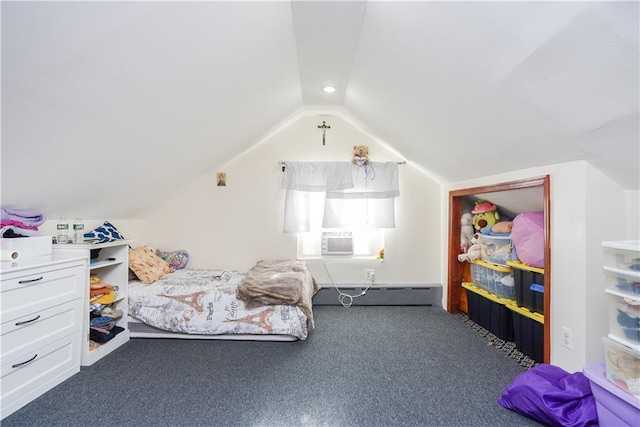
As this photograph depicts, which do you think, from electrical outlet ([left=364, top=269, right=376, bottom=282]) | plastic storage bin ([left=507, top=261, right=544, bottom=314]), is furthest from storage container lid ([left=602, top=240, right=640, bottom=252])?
electrical outlet ([left=364, top=269, right=376, bottom=282])

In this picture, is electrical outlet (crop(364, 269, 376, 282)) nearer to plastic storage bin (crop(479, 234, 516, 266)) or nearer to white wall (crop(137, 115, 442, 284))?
white wall (crop(137, 115, 442, 284))

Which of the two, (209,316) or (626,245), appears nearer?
(626,245)

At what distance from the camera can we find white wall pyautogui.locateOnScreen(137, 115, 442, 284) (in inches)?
140

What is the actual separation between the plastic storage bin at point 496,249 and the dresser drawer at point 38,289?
3.55 metres

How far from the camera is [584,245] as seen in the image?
171cm

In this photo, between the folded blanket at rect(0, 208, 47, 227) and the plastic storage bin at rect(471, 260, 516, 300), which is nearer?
the folded blanket at rect(0, 208, 47, 227)

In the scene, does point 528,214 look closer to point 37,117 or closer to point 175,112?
point 175,112

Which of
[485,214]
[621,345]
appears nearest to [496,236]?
[485,214]

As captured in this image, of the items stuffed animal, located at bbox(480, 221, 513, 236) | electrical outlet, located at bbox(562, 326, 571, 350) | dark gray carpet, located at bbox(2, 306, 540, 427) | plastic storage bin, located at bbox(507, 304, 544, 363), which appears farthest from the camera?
stuffed animal, located at bbox(480, 221, 513, 236)

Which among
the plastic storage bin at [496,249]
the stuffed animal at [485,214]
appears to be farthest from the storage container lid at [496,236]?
the stuffed animal at [485,214]

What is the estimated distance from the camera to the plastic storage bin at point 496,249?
2570 mm

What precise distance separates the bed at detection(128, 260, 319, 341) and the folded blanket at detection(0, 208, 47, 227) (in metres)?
0.96

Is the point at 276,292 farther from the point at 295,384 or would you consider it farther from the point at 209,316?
the point at 295,384

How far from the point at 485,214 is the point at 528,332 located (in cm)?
120
